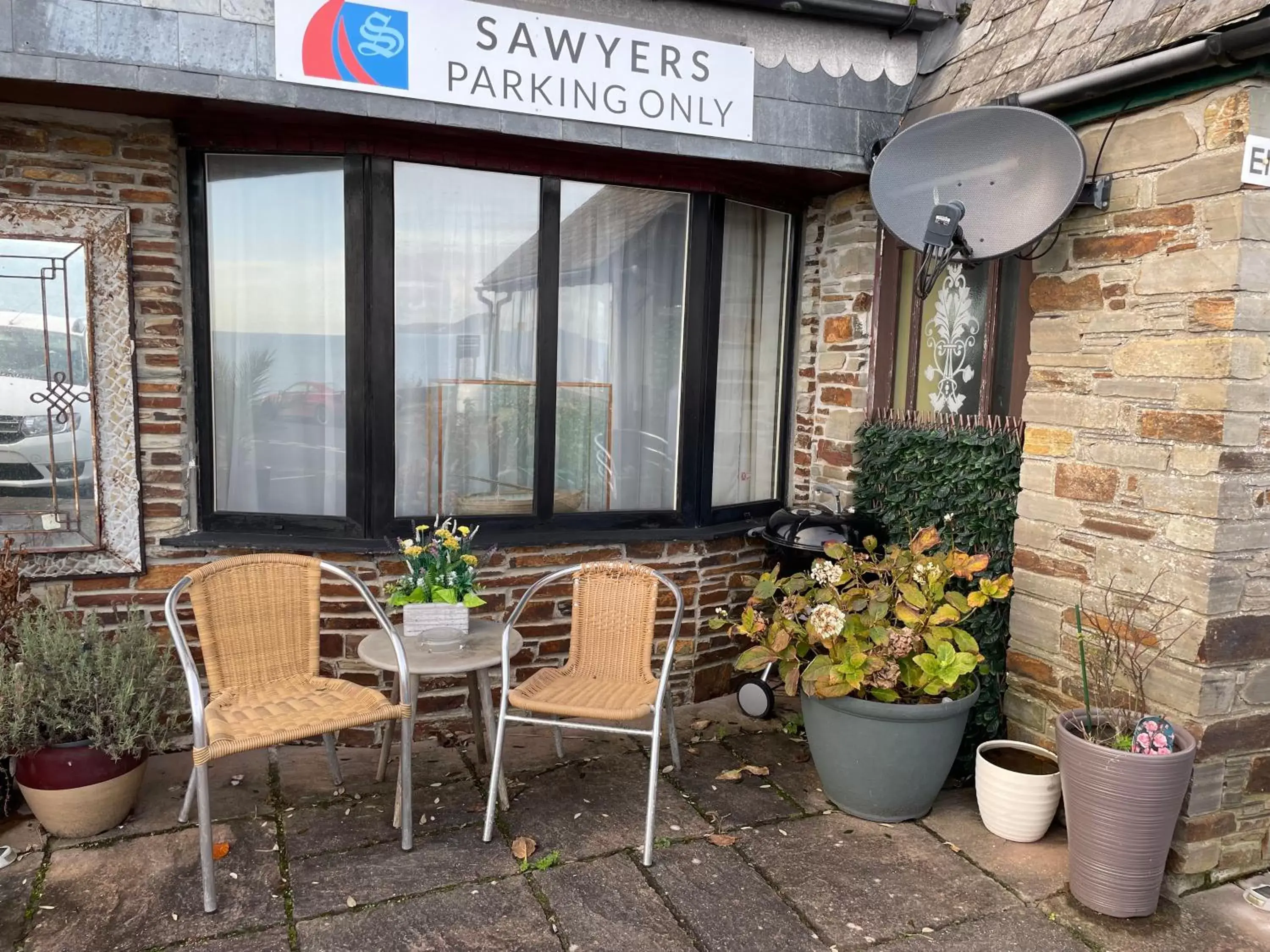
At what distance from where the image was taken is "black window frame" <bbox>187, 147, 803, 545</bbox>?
3.81 m

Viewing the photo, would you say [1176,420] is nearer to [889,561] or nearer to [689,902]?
[889,561]

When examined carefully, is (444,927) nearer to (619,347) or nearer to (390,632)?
(390,632)

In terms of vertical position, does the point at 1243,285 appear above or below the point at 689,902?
above

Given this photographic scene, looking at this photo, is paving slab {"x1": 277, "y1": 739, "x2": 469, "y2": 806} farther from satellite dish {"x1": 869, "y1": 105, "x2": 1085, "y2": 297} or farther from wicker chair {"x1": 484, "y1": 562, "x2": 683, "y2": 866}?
satellite dish {"x1": 869, "y1": 105, "x2": 1085, "y2": 297}

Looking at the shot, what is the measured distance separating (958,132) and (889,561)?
1.65 m

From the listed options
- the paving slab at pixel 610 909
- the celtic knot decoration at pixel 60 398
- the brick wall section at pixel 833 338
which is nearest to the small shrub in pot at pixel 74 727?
the celtic knot decoration at pixel 60 398

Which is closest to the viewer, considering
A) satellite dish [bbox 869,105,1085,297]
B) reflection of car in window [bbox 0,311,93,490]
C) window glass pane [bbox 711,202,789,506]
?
satellite dish [bbox 869,105,1085,297]

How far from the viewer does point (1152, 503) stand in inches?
119

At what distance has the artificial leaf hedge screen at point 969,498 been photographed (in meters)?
3.62

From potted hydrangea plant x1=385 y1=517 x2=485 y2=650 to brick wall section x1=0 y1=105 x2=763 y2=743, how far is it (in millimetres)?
604

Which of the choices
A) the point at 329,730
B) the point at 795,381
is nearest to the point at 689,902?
the point at 329,730

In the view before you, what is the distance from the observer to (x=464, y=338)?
4070 millimetres

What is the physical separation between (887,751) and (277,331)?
9.89 feet

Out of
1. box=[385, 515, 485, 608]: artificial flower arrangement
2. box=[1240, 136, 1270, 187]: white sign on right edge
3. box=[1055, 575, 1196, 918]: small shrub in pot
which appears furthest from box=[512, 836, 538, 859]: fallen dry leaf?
box=[1240, 136, 1270, 187]: white sign on right edge
